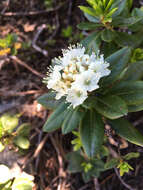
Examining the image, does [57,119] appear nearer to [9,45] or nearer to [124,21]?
[124,21]

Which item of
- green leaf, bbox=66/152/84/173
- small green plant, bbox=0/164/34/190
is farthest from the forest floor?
small green plant, bbox=0/164/34/190

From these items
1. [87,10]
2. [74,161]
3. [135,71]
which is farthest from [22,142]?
[87,10]

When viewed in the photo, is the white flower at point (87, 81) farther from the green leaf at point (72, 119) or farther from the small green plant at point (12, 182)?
the small green plant at point (12, 182)

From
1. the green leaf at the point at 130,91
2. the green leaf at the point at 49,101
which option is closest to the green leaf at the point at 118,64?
the green leaf at the point at 130,91

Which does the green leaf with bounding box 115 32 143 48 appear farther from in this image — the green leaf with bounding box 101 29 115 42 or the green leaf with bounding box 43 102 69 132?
the green leaf with bounding box 43 102 69 132

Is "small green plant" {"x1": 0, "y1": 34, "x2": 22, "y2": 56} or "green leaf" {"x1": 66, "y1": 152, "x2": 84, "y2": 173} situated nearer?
"green leaf" {"x1": 66, "y1": 152, "x2": 84, "y2": 173}

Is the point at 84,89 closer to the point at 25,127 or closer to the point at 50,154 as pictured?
the point at 25,127
